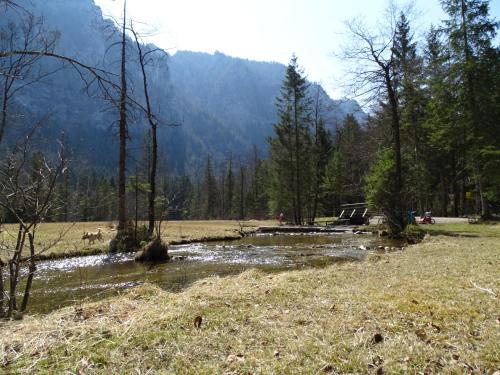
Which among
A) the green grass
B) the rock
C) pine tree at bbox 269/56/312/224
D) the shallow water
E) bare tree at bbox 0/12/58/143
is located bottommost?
the shallow water

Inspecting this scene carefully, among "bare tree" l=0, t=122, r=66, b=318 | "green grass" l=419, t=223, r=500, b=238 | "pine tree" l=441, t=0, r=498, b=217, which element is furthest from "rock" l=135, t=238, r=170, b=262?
"pine tree" l=441, t=0, r=498, b=217

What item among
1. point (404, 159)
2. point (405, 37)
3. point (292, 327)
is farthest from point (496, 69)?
point (292, 327)

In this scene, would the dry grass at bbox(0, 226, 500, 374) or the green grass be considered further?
the green grass

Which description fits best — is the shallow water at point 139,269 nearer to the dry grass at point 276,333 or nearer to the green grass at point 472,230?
the dry grass at point 276,333

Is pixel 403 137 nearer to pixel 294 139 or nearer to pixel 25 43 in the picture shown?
pixel 294 139

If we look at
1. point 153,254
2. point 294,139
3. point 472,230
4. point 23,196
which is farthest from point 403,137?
point 23,196

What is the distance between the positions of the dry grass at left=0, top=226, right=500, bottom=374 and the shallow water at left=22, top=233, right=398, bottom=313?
11.2 ft

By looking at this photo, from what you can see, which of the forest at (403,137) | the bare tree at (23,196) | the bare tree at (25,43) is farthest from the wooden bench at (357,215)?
the bare tree at (25,43)

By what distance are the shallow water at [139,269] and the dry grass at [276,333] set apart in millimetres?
3413

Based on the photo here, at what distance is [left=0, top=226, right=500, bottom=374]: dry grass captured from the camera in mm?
3482

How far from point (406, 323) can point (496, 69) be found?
1013 inches

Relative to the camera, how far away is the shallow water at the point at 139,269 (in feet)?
29.6

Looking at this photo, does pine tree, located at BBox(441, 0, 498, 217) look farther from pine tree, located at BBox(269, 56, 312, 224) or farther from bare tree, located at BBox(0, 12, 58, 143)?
bare tree, located at BBox(0, 12, 58, 143)

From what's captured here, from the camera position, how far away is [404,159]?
26.3m
